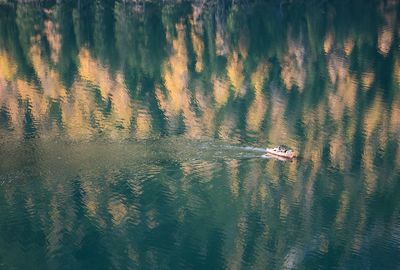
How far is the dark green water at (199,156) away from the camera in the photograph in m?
41.8

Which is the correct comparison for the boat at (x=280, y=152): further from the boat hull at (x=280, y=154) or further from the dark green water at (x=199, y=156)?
the dark green water at (x=199, y=156)

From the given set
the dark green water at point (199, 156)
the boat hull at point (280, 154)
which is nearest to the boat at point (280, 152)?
the boat hull at point (280, 154)

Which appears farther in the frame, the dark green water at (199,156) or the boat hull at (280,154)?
the boat hull at (280,154)

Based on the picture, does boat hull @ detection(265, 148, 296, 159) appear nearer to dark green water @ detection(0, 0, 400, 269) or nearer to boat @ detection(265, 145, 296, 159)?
boat @ detection(265, 145, 296, 159)

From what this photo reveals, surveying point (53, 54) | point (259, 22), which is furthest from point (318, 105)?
point (259, 22)

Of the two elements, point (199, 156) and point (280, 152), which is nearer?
point (280, 152)

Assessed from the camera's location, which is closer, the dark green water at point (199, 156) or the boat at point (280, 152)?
the dark green water at point (199, 156)

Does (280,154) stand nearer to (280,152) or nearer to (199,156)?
(280,152)

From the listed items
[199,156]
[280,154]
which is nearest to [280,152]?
[280,154]

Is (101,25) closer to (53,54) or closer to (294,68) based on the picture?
(53,54)

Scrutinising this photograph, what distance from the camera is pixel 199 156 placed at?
51.9 metres

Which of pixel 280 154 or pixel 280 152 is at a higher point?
pixel 280 152

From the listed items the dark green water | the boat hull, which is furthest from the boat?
the dark green water

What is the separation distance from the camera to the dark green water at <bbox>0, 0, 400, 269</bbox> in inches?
1646
